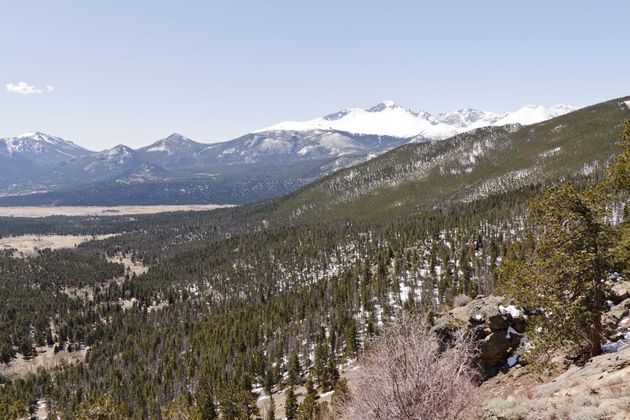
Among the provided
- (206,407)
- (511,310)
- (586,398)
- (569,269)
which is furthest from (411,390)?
(206,407)

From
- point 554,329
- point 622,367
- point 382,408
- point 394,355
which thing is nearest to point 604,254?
point 554,329

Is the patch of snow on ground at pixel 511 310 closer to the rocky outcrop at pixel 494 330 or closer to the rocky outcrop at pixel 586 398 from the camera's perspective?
the rocky outcrop at pixel 494 330

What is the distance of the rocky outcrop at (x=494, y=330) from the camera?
3728cm

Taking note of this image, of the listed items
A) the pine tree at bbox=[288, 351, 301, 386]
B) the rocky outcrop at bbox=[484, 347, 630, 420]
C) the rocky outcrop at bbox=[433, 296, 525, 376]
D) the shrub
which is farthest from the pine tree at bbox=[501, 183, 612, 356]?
the pine tree at bbox=[288, 351, 301, 386]

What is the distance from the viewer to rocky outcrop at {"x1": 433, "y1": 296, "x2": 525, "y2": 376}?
37281mm

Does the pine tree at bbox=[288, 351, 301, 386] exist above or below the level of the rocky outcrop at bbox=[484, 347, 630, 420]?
below

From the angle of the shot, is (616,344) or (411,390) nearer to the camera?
(411,390)

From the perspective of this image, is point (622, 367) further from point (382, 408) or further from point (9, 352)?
point (9, 352)

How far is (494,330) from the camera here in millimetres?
37969

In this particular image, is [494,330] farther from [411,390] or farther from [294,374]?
[294,374]

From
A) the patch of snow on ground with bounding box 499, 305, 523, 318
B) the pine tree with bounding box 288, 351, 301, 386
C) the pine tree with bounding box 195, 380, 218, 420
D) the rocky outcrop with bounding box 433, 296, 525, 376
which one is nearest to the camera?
the rocky outcrop with bounding box 433, 296, 525, 376

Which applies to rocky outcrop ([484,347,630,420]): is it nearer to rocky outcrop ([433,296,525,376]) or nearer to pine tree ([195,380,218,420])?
rocky outcrop ([433,296,525,376])

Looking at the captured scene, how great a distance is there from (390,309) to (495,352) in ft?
356

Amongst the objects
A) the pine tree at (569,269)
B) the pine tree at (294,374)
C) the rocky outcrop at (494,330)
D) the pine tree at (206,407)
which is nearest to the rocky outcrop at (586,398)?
the pine tree at (569,269)
